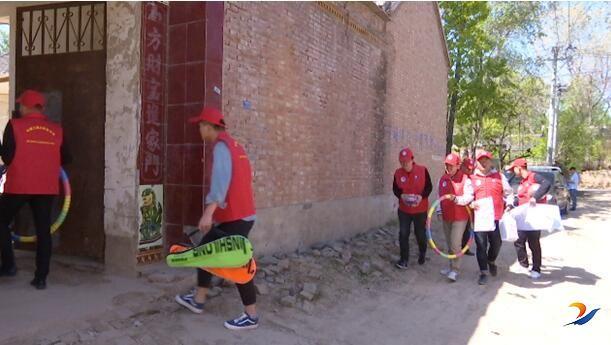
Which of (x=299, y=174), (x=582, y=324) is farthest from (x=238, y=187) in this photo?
(x=582, y=324)

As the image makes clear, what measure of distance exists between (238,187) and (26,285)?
234cm

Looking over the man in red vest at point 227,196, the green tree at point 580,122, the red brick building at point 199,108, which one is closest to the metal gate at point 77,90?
the red brick building at point 199,108

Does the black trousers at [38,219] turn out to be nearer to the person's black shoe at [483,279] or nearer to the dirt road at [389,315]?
the dirt road at [389,315]

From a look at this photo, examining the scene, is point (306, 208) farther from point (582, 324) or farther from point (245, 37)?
point (582, 324)

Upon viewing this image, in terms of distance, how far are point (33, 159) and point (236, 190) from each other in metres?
1.99

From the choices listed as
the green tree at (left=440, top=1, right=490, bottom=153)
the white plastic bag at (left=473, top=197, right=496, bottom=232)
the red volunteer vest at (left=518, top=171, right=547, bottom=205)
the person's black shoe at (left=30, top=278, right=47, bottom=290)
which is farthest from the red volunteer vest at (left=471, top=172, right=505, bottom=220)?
the green tree at (left=440, top=1, right=490, bottom=153)

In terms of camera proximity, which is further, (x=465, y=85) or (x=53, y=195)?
(x=465, y=85)

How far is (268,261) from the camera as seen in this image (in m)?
6.49

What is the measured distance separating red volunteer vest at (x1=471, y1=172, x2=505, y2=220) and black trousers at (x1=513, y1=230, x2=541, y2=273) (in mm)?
727

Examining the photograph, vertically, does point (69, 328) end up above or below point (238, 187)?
below

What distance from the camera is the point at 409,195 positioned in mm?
7664

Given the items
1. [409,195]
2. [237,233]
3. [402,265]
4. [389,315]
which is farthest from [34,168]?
[402,265]

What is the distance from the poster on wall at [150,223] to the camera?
5164 mm

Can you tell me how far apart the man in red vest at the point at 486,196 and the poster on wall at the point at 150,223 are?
4308 millimetres
